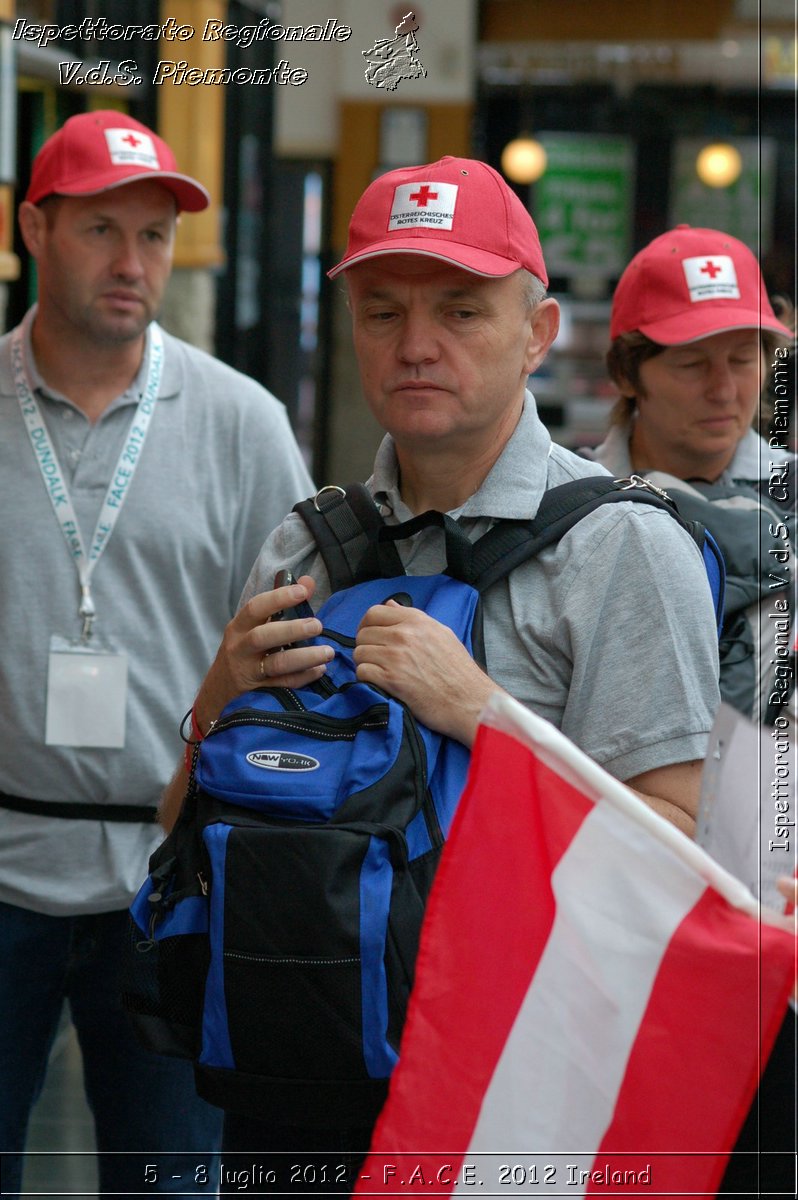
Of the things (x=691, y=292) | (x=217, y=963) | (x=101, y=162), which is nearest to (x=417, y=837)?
(x=217, y=963)

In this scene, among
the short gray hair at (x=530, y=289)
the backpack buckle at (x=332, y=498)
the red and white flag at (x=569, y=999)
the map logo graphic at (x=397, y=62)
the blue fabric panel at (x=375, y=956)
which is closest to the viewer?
the red and white flag at (x=569, y=999)

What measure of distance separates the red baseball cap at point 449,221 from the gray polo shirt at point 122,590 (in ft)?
3.66

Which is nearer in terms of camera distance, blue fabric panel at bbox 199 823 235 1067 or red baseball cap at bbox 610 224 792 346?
blue fabric panel at bbox 199 823 235 1067

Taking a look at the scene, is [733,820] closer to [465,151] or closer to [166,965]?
[166,965]

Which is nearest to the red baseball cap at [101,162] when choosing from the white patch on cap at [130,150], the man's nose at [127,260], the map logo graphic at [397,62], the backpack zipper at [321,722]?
the white patch on cap at [130,150]

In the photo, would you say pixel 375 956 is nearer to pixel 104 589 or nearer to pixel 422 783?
pixel 422 783

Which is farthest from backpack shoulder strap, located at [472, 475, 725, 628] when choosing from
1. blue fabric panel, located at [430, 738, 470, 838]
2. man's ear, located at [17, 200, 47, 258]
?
man's ear, located at [17, 200, 47, 258]

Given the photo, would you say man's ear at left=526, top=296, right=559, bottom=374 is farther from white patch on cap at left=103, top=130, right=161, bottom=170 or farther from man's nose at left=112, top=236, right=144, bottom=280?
white patch on cap at left=103, top=130, right=161, bottom=170

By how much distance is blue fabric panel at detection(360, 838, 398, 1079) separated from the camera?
1753 mm

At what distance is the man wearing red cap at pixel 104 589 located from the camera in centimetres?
290

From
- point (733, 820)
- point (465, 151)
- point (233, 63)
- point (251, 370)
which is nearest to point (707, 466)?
point (733, 820)

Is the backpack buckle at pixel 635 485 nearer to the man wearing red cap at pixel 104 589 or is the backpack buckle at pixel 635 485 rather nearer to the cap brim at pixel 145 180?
the man wearing red cap at pixel 104 589

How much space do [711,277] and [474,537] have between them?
47.9 inches

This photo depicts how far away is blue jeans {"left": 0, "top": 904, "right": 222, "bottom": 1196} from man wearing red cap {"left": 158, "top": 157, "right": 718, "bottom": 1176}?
0.90 meters
